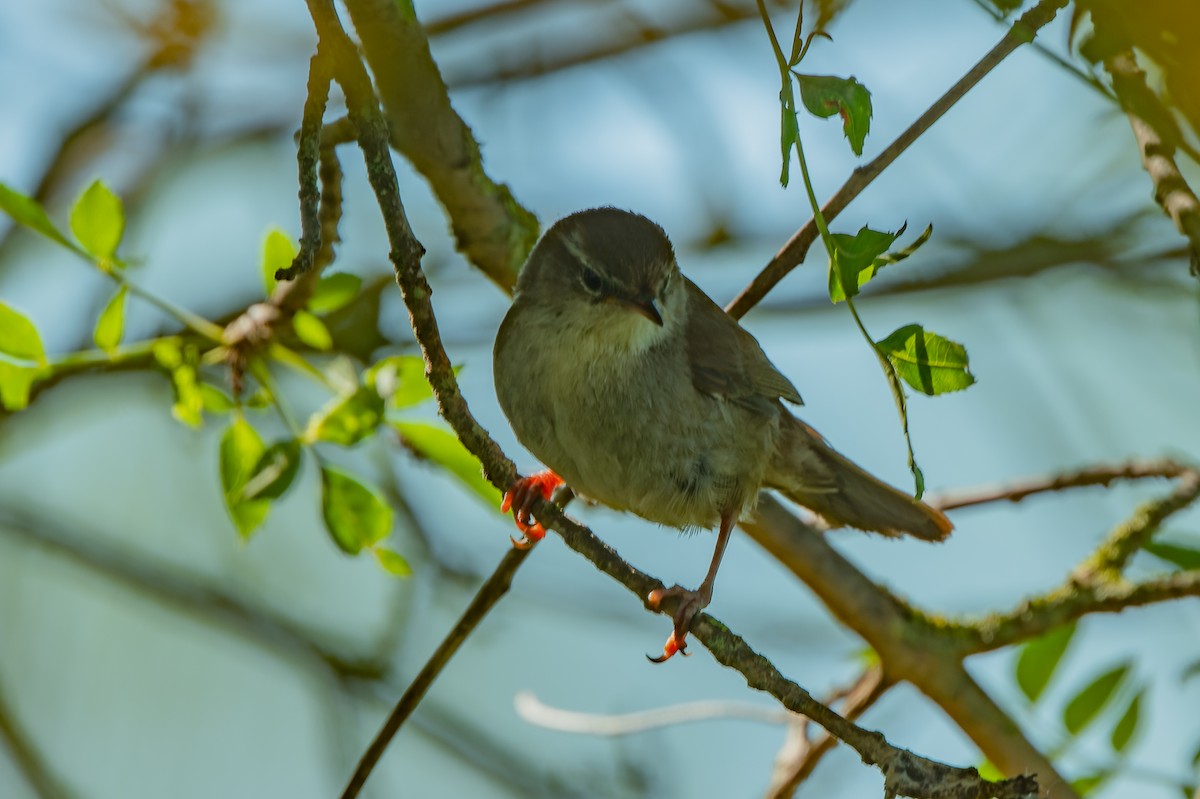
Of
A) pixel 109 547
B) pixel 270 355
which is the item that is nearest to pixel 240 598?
pixel 109 547

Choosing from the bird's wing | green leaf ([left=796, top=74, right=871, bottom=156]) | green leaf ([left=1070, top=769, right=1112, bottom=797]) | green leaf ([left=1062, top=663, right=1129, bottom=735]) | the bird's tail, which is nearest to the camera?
green leaf ([left=796, top=74, right=871, bottom=156])

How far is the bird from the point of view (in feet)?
12.2

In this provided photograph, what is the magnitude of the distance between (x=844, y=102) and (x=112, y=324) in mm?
2027

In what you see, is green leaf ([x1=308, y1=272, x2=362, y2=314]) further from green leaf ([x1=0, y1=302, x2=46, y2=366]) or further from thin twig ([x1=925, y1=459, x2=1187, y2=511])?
thin twig ([x1=925, y1=459, x2=1187, y2=511])

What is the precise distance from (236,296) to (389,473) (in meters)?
1.10

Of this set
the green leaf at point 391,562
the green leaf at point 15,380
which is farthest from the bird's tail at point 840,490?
the green leaf at point 15,380

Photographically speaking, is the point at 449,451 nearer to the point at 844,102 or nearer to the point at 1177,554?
the point at 844,102

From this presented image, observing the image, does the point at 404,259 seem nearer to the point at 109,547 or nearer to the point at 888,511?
the point at 888,511

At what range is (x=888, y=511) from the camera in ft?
14.5

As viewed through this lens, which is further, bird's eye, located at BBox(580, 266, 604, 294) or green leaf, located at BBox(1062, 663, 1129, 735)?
bird's eye, located at BBox(580, 266, 604, 294)

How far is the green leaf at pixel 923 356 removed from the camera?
7.43ft

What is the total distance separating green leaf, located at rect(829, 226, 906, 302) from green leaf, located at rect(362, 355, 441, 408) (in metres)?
1.33

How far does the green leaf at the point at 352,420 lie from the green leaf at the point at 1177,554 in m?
2.27

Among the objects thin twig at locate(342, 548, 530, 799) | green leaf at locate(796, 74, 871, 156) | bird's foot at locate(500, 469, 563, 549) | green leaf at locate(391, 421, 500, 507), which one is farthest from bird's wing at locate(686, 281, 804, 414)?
green leaf at locate(796, 74, 871, 156)
